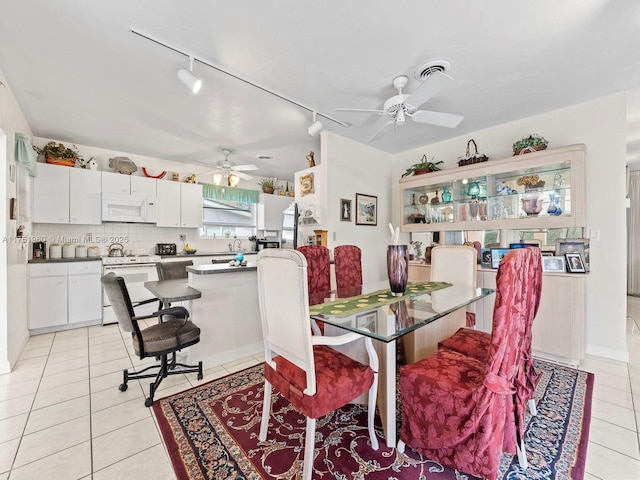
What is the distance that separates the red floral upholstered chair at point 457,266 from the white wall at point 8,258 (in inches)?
156

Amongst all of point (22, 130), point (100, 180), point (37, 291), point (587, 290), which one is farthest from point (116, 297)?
point (587, 290)

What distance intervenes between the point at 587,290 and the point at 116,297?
169 inches

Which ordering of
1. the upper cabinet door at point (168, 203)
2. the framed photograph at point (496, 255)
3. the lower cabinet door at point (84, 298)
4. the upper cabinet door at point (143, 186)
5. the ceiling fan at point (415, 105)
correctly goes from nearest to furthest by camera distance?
the ceiling fan at point (415, 105)
the framed photograph at point (496, 255)
the lower cabinet door at point (84, 298)
the upper cabinet door at point (143, 186)
the upper cabinet door at point (168, 203)

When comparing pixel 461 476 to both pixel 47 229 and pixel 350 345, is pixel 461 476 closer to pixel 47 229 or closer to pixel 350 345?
pixel 350 345

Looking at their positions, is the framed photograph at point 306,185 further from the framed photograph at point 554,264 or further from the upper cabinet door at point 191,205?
the framed photograph at point 554,264

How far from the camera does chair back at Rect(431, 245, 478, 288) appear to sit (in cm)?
263

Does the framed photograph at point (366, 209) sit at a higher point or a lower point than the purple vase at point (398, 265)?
higher

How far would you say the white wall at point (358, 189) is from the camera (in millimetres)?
3744

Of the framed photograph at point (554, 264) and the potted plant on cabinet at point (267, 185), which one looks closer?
the framed photograph at point (554, 264)

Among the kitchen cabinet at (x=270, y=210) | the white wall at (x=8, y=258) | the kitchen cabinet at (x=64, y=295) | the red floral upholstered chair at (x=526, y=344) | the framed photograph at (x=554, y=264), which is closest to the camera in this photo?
the red floral upholstered chair at (x=526, y=344)

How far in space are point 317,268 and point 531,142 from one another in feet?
8.91

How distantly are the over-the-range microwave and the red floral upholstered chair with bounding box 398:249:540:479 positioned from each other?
4.56m

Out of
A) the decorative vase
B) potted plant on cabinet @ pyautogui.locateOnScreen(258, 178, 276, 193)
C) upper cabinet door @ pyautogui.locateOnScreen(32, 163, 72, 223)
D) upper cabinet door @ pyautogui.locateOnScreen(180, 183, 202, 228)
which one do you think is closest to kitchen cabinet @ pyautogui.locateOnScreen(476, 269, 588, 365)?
the decorative vase

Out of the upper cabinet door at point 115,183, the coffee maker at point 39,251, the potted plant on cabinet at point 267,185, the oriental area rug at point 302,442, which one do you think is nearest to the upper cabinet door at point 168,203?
the upper cabinet door at point 115,183
